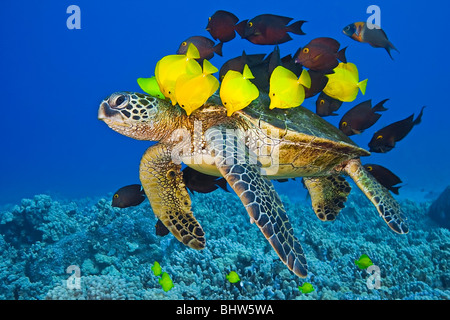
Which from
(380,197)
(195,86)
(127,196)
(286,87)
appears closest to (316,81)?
(286,87)

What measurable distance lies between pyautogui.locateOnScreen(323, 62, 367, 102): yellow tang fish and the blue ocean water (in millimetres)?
56571

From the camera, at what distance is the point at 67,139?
86750mm

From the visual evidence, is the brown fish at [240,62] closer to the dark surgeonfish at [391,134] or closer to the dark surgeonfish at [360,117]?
the dark surgeonfish at [360,117]

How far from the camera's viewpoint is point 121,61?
8244cm

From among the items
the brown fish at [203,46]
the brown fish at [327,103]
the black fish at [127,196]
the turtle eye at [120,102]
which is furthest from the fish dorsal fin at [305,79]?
the black fish at [127,196]

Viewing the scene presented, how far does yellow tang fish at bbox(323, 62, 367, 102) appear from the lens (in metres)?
3.34

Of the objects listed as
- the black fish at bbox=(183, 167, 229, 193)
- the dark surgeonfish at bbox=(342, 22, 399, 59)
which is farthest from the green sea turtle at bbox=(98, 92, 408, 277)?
the dark surgeonfish at bbox=(342, 22, 399, 59)

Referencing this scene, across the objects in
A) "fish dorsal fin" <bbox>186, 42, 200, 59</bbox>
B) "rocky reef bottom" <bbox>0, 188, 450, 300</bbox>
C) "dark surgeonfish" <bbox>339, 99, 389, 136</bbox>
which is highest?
"fish dorsal fin" <bbox>186, 42, 200, 59</bbox>

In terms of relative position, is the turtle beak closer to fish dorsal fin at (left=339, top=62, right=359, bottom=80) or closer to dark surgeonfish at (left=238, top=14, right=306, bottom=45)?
dark surgeonfish at (left=238, top=14, right=306, bottom=45)

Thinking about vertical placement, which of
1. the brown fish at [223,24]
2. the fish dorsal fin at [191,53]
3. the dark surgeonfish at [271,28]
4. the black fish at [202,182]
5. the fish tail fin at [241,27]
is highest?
the brown fish at [223,24]

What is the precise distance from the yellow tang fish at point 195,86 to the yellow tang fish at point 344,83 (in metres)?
1.59

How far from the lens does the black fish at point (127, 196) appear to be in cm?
363
